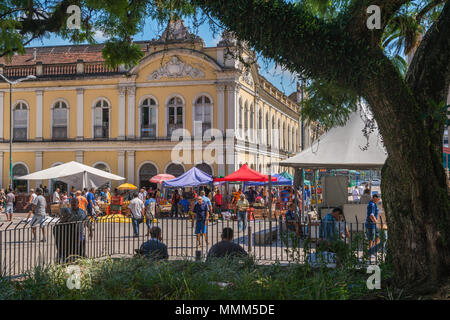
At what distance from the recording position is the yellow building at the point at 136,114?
3494 centimetres

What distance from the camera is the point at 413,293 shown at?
614cm

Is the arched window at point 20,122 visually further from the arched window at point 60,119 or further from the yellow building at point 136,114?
the arched window at point 60,119

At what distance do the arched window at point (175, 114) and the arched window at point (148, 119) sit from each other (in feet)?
3.41

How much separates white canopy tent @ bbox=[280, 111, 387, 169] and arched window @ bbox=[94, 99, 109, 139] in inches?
944

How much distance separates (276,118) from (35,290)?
42.0 meters

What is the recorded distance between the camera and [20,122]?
3806 cm

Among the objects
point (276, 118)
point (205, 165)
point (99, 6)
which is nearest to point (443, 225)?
point (99, 6)

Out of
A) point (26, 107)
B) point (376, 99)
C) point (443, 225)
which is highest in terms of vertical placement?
point (26, 107)

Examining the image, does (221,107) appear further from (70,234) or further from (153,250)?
(153,250)

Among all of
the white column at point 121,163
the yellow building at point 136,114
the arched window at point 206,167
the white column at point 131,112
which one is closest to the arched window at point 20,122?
the yellow building at point 136,114

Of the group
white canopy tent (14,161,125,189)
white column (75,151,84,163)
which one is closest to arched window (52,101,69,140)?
white column (75,151,84,163)

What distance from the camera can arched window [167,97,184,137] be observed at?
118ft
